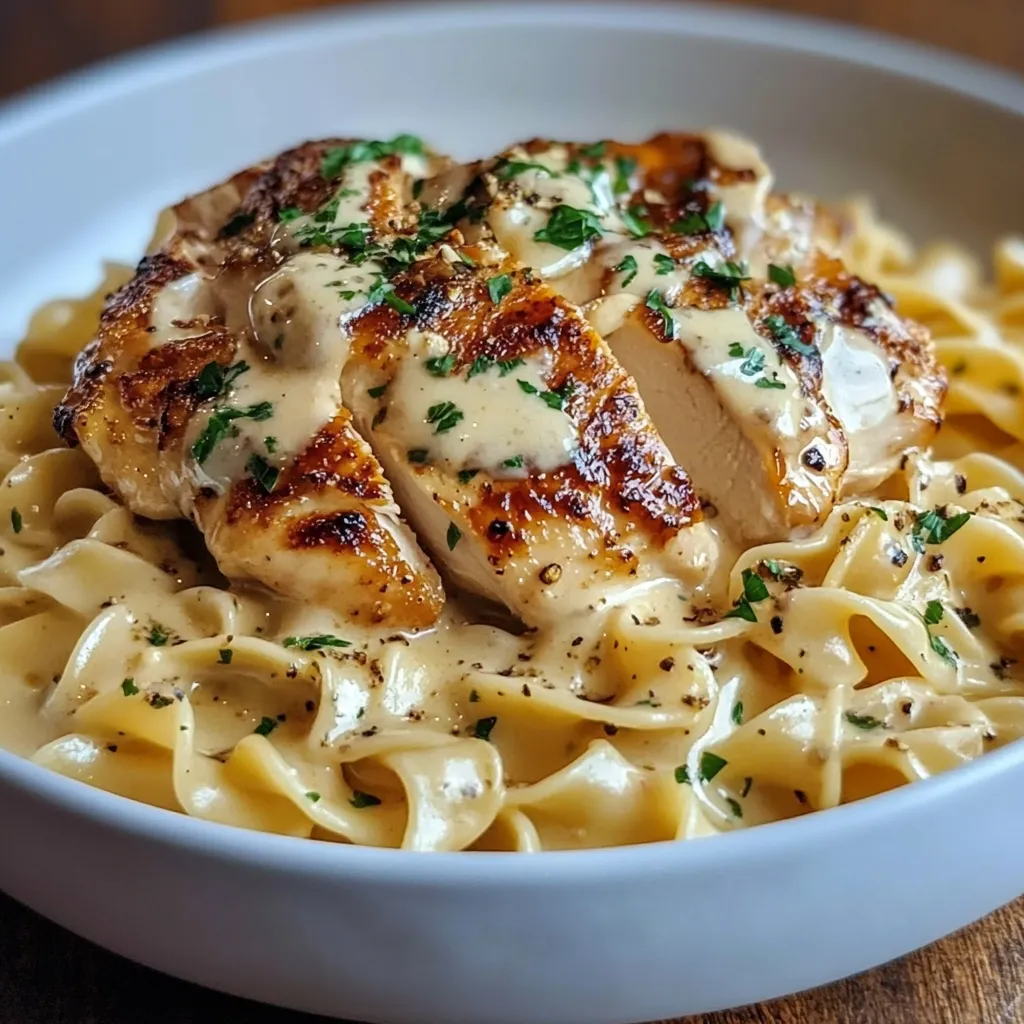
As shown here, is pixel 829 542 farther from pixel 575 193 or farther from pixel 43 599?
pixel 43 599

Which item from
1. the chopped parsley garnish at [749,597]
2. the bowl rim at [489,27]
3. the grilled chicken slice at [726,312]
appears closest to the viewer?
the bowl rim at [489,27]

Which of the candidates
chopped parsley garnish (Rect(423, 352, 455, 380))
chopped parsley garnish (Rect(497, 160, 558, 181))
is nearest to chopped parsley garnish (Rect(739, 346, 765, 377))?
chopped parsley garnish (Rect(423, 352, 455, 380))

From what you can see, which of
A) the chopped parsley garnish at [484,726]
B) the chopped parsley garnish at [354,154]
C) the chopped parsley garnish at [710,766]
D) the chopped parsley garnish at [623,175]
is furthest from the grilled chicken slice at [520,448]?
the chopped parsley garnish at [623,175]

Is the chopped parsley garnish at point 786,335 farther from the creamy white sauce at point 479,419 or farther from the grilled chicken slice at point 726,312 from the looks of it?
the creamy white sauce at point 479,419

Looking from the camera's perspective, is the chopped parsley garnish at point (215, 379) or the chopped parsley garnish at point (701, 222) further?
the chopped parsley garnish at point (701, 222)

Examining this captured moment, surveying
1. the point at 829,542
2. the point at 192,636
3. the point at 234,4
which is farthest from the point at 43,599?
the point at 234,4

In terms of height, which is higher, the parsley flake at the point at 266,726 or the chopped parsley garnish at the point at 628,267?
the chopped parsley garnish at the point at 628,267

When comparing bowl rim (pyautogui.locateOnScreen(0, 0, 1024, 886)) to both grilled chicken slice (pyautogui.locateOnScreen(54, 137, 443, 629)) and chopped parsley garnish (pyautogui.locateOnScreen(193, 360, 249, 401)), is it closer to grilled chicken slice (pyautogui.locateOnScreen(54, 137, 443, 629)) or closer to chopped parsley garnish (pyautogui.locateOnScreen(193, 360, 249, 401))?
grilled chicken slice (pyautogui.locateOnScreen(54, 137, 443, 629))
